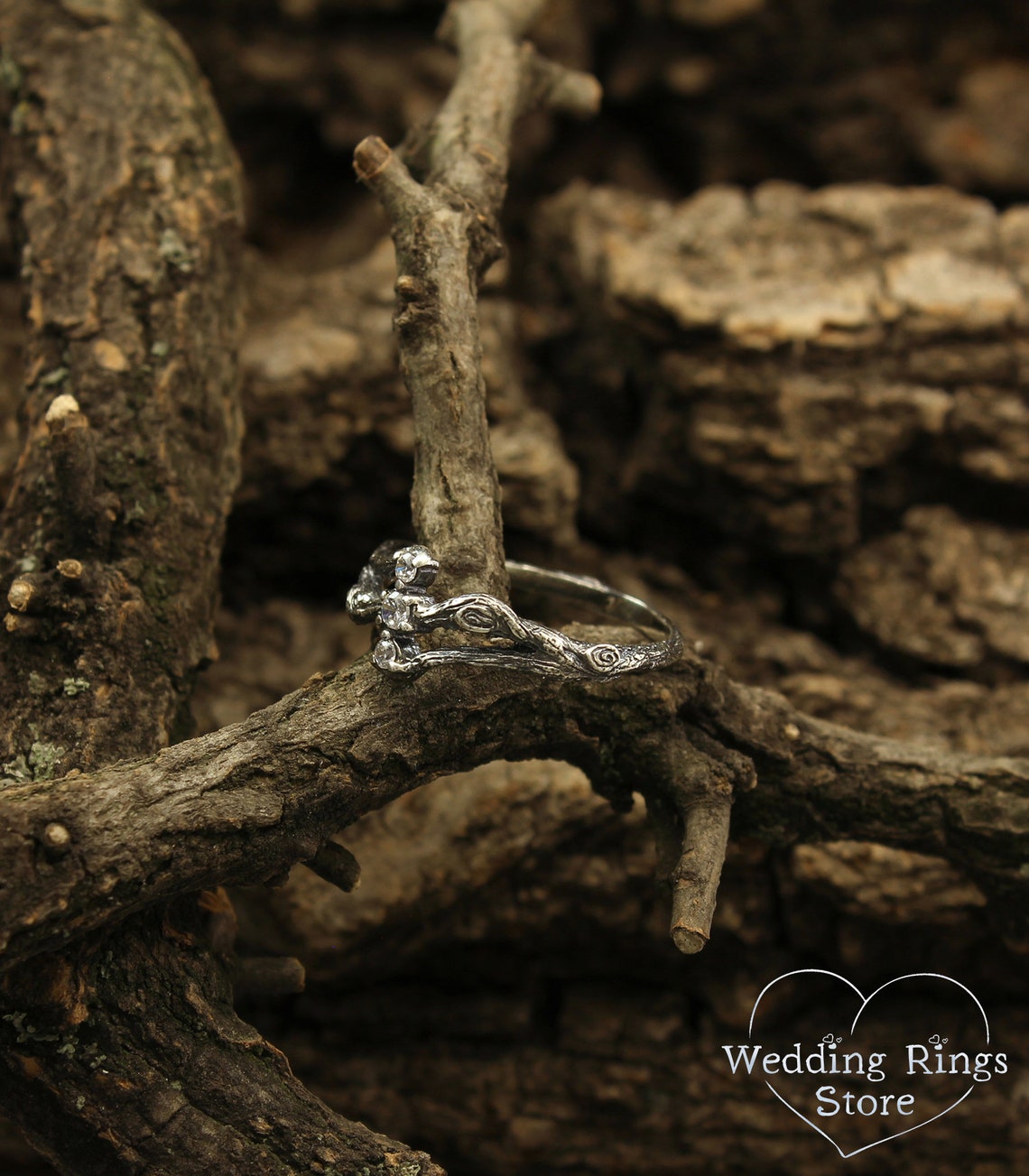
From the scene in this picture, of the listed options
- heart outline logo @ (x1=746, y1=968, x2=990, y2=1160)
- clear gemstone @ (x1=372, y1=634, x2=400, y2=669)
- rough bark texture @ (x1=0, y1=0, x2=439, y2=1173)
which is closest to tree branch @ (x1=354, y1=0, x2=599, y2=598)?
clear gemstone @ (x1=372, y1=634, x2=400, y2=669)

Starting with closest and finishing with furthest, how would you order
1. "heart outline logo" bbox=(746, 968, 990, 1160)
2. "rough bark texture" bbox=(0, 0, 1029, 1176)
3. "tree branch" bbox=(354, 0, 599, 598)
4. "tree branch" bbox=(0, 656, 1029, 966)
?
1. "tree branch" bbox=(0, 656, 1029, 966)
2. "rough bark texture" bbox=(0, 0, 1029, 1176)
3. "tree branch" bbox=(354, 0, 599, 598)
4. "heart outline logo" bbox=(746, 968, 990, 1160)

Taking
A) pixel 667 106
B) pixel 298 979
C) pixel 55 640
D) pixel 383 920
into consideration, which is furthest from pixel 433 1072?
pixel 667 106

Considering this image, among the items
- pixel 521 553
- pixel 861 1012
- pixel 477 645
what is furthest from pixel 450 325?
pixel 861 1012

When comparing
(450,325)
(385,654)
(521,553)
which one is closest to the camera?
(385,654)

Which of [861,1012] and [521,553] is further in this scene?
[521,553]

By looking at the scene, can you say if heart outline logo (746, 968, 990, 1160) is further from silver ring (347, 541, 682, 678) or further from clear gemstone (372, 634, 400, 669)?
clear gemstone (372, 634, 400, 669)

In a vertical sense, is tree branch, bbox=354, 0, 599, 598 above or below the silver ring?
above

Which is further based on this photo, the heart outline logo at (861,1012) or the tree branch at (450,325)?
the heart outline logo at (861,1012)

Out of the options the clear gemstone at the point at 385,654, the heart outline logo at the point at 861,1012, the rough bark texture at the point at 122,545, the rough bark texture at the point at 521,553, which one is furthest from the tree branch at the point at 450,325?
the heart outline logo at the point at 861,1012

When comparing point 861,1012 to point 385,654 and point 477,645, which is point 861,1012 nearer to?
point 477,645

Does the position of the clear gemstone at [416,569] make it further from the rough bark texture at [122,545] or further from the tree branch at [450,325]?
the rough bark texture at [122,545]

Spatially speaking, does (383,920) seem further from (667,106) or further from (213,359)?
(667,106)
